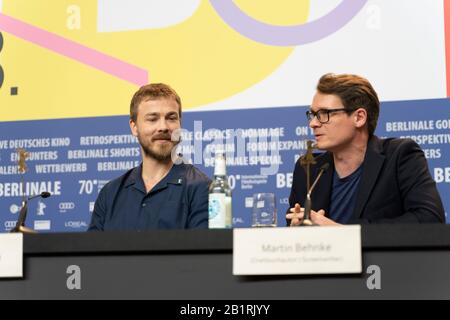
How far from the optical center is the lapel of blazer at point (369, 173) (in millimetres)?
2266

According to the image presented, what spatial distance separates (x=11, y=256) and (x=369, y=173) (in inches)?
48.5

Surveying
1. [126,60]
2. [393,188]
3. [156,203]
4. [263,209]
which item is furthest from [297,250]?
[126,60]

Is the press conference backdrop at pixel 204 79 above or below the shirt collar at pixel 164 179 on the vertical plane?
above

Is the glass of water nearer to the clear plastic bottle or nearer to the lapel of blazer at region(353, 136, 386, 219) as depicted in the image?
the clear plastic bottle

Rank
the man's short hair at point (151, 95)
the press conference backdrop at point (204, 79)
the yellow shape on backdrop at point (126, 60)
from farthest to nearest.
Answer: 1. the yellow shape on backdrop at point (126, 60)
2. the press conference backdrop at point (204, 79)
3. the man's short hair at point (151, 95)

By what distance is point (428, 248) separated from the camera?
1.20m

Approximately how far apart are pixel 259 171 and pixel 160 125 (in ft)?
2.44

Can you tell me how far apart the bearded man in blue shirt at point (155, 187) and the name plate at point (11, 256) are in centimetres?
95

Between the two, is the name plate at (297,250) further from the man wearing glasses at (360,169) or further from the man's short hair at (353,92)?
the man's short hair at (353,92)

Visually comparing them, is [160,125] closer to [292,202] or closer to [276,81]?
[292,202]

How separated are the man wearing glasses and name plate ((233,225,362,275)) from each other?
2.84ft

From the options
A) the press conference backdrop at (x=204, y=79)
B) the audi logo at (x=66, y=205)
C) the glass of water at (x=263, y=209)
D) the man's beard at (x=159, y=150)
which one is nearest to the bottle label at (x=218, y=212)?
the glass of water at (x=263, y=209)
